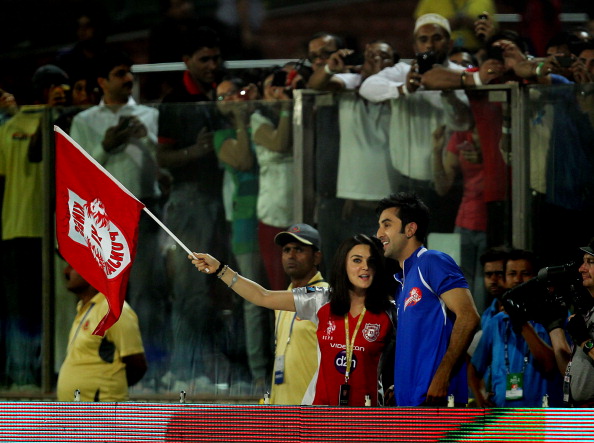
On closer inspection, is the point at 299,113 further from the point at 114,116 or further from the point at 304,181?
the point at 114,116

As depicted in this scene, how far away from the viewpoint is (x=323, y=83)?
1008 centimetres

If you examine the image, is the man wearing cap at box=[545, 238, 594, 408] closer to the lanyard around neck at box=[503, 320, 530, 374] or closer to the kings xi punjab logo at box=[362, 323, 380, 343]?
the lanyard around neck at box=[503, 320, 530, 374]

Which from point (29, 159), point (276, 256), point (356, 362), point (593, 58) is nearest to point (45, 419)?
point (356, 362)

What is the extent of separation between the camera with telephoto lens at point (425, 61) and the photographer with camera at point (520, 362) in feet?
6.77

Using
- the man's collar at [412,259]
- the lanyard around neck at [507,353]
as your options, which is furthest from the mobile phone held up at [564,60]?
the man's collar at [412,259]

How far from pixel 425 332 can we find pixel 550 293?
1191mm

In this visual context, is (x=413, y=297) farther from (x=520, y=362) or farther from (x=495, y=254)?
(x=495, y=254)

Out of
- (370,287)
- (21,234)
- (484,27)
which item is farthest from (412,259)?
(21,234)

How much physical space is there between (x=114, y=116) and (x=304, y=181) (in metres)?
1.65

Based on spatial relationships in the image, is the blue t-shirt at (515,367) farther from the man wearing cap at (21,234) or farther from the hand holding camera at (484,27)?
the man wearing cap at (21,234)

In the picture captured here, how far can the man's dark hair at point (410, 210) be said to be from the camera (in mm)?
7637

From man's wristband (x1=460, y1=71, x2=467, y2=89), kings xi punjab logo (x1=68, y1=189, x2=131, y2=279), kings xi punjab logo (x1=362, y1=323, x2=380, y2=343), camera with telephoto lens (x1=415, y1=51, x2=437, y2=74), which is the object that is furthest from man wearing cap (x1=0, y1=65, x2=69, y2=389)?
kings xi punjab logo (x1=362, y1=323, x2=380, y2=343)

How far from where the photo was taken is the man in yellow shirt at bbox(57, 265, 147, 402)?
32.1 ft

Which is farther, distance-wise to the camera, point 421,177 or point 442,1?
point 442,1
